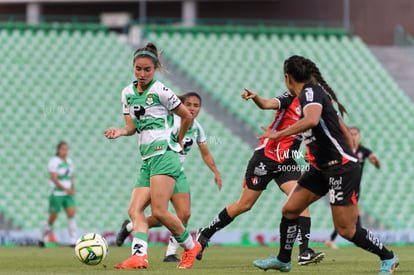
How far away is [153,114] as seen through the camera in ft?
33.1

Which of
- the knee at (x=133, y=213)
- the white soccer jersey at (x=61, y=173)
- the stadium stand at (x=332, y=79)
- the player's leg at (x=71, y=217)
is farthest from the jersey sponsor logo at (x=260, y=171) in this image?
the stadium stand at (x=332, y=79)

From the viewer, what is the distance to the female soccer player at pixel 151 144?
993cm

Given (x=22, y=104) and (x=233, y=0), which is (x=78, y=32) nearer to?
(x=22, y=104)

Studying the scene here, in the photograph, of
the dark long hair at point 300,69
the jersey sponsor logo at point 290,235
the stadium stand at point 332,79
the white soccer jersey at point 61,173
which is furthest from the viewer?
the stadium stand at point 332,79

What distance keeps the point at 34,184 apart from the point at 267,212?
17.0 feet

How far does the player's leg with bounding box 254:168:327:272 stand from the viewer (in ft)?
30.5

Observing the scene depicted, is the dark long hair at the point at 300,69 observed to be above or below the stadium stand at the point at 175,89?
above

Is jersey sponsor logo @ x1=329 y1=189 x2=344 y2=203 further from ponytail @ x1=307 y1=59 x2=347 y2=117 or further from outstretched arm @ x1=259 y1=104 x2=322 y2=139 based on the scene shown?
ponytail @ x1=307 y1=59 x2=347 y2=117

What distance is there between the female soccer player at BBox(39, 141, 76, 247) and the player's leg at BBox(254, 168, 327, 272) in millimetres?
8942

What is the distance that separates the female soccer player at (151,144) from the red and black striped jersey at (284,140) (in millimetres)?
1602

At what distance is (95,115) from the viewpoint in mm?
23750

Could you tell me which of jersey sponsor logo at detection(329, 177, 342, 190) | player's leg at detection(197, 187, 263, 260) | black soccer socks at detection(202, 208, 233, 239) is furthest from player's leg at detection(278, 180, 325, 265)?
jersey sponsor logo at detection(329, 177, 342, 190)

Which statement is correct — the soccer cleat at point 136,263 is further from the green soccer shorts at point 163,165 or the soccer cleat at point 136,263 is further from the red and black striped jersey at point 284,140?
the red and black striped jersey at point 284,140

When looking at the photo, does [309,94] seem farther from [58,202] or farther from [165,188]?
[58,202]
